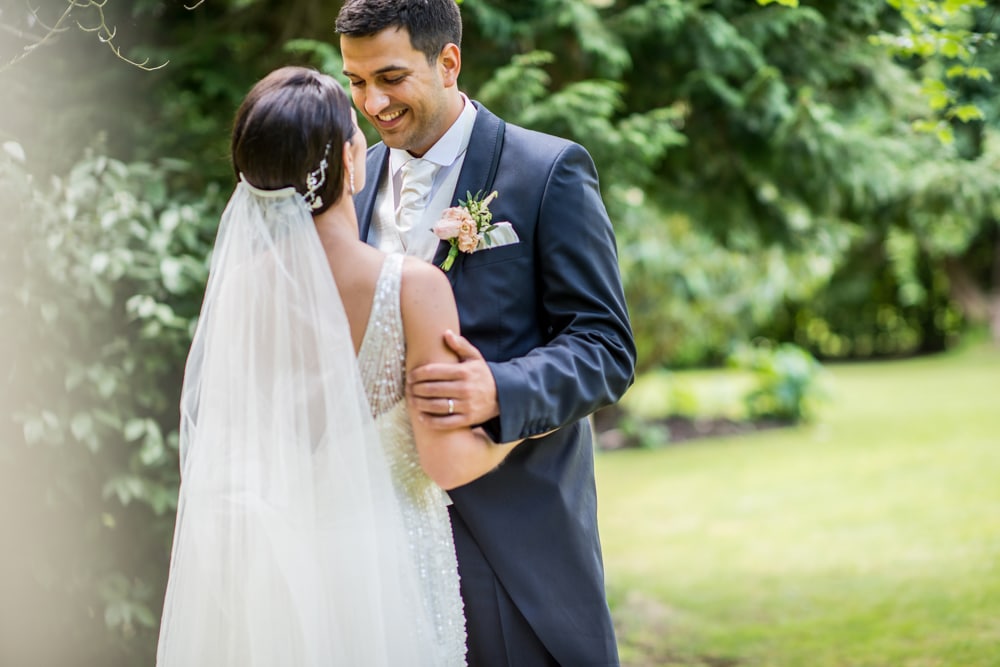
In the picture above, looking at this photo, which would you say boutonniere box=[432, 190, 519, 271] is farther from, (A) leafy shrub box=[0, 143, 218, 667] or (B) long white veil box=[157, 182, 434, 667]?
(A) leafy shrub box=[0, 143, 218, 667]

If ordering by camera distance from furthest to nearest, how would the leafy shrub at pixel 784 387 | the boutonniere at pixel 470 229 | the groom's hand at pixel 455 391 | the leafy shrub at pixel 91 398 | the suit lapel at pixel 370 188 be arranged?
the leafy shrub at pixel 784 387 → the leafy shrub at pixel 91 398 → the suit lapel at pixel 370 188 → the boutonniere at pixel 470 229 → the groom's hand at pixel 455 391

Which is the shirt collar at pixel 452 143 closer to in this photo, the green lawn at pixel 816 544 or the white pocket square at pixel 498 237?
the white pocket square at pixel 498 237

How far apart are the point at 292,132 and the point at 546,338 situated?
71 centimetres

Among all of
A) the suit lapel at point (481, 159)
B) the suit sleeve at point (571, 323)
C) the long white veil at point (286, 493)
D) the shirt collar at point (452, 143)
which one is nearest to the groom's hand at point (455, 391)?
the suit sleeve at point (571, 323)

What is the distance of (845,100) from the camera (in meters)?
5.03

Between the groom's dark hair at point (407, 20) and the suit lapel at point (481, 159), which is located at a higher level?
the groom's dark hair at point (407, 20)

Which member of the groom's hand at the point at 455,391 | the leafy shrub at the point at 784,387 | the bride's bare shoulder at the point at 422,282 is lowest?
the leafy shrub at the point at 784,387

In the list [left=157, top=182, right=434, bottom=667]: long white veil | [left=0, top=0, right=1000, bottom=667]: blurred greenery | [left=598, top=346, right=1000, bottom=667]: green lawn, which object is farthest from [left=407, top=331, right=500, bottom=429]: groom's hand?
[left=598, top=346, right=1000, bottom=667]: green lawn

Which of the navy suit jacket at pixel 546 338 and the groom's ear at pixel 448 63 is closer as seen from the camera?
the navy suit jacket at pixel 546 338

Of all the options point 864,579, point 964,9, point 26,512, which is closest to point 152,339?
point 26,512

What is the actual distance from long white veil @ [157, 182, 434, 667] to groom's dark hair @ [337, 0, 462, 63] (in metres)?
0.44

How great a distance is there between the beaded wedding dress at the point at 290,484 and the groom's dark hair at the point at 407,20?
1.45 ft

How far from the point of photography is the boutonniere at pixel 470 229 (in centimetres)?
215

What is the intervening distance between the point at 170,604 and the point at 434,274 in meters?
0.84
